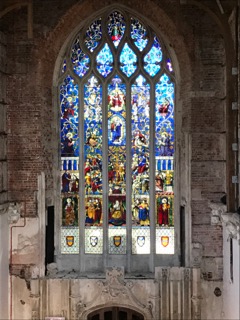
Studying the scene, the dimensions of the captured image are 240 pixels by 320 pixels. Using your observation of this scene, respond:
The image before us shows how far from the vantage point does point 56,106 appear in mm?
10805

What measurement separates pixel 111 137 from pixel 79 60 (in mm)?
1858

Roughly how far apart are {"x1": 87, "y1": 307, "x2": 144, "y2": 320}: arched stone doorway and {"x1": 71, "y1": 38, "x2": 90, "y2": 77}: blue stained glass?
5110 millimetres

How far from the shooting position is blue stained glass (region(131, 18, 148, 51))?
10.8 m

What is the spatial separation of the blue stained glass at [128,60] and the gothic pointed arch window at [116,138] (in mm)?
22

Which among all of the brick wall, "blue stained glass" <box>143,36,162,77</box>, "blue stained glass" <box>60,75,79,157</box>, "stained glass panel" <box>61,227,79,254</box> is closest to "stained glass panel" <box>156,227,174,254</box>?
the brick wall

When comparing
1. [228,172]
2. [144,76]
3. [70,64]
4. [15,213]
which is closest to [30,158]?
[15,213]

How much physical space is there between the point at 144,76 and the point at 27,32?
2679 mm

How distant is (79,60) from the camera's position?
1091 centimetres

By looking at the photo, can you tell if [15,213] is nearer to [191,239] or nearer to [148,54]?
[191,239]

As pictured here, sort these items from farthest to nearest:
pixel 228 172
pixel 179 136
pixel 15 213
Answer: pixel 179 136 → pixel 15 213 → pixel 228 172

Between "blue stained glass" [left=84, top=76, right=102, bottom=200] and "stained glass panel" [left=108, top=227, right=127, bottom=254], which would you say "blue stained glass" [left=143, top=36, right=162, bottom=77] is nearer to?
"blue stained glass" [left=84, top=76, right=102, bottom=200]

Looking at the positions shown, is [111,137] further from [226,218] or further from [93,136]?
[226,218]

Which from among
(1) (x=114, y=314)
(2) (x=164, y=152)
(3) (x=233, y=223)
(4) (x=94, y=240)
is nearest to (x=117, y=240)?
(4) (x=94, y=240)

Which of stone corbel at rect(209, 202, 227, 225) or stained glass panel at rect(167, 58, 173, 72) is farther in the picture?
stained glass panel at rect(167, 58, 173, 72)
